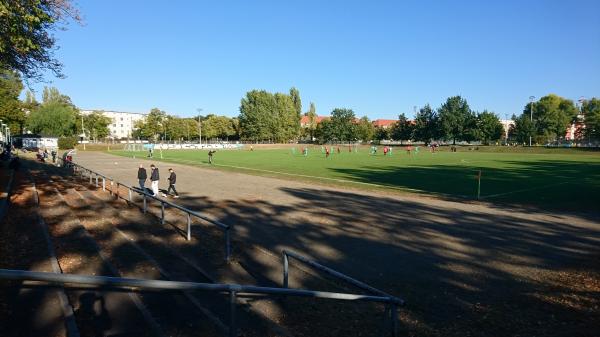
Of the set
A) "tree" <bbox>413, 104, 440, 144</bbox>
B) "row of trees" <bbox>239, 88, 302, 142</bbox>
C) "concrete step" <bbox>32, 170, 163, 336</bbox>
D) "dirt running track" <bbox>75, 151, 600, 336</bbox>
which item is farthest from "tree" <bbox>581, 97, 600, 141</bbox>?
"concrete step" <bbox>32, 170, 163, 336</bbox>

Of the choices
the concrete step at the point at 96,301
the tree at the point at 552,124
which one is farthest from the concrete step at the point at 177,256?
the tree at the point at 552,124

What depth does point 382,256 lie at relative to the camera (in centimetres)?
974

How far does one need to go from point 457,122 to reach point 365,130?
3142 cm

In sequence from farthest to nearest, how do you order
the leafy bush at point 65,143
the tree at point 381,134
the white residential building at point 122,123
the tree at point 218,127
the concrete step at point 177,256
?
the white residential building at point 122,123
the tree at point 381,134
the tree at point 218,127
the leafy bush at point 65,143
the concrete step at point 177,256

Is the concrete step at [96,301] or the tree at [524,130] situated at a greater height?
the tree at [524,130]

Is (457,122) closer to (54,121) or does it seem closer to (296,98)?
(296,98)

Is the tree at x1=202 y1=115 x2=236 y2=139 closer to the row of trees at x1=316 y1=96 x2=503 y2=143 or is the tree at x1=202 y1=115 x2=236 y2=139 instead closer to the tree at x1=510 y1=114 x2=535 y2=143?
the row of trees at x1=316 y1=96 x2=503 y2=143

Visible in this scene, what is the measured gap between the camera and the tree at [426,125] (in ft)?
365

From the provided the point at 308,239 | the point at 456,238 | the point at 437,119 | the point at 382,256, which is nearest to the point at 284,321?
the point at 382,256

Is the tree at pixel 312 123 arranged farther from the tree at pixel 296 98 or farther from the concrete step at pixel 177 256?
the concrete step at pixel 177 256

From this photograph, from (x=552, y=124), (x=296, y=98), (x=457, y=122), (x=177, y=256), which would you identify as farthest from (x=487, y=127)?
(x=177, y=256)

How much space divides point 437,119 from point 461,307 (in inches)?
4358

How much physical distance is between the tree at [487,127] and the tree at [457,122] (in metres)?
1.96

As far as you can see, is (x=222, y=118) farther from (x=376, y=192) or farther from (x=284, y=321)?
(x=284, y=321)
